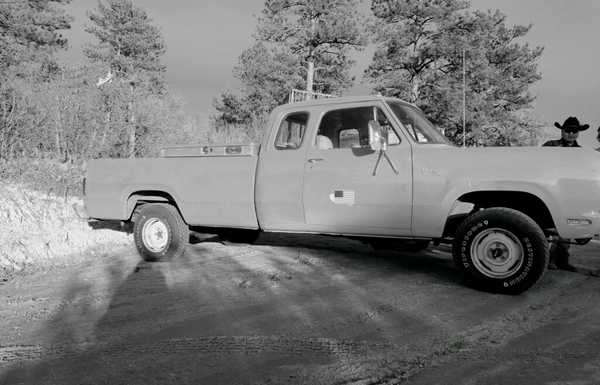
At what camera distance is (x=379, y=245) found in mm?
6281

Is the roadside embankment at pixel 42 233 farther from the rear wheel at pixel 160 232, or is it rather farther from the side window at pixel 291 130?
the side window at pixel 291 130

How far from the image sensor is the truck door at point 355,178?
544 cm

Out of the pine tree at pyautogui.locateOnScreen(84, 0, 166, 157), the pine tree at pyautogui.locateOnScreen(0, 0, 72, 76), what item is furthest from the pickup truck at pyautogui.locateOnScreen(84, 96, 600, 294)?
the pine tree at pyautogui.locateOnScreen(84, 0, 166, 157)

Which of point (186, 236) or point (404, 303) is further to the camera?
point (186, 236)

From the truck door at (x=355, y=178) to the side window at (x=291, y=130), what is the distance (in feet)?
0.88

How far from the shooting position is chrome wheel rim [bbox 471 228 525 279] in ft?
16.3

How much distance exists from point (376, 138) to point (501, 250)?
65.8 inches

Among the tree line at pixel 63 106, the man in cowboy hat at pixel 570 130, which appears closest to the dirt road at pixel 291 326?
the man in cowboy hat at pixel 570 130

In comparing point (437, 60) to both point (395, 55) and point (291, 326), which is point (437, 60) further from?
point (291, 326)

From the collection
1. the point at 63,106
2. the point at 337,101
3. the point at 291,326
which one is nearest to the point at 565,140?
the point at 337,101

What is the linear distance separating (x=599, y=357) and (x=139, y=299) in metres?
3.83

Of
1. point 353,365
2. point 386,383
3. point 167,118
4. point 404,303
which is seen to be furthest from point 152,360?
point 167,118

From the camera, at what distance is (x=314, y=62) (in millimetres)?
32125

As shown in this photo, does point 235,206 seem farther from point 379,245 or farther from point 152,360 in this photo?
point 152,360
